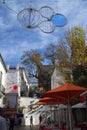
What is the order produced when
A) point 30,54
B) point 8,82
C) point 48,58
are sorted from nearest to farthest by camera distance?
point 8,82 < point 48,58 < point 30,54

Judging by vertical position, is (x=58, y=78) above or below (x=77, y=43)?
below

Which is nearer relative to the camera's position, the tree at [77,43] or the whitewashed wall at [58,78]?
the tree at [77,43]

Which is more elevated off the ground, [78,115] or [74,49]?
[74,49]

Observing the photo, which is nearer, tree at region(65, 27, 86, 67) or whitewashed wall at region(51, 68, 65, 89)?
tree at region(65, 27, 86, 67)

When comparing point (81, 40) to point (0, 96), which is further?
point (0, 96)

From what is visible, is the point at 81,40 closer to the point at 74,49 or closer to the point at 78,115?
the point at 74,49

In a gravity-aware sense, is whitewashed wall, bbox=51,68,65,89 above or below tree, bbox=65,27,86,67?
below

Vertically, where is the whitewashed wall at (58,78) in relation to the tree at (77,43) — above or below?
below

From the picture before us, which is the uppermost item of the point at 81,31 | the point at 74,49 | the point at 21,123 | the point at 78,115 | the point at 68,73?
the point at 81,31

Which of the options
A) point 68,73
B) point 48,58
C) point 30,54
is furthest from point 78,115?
point 30,54

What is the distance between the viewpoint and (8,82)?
4991 centimetres

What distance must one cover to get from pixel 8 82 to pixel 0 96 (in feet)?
40.7

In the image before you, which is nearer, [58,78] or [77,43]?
[77,43]

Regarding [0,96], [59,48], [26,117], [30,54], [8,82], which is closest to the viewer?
[59,48]
